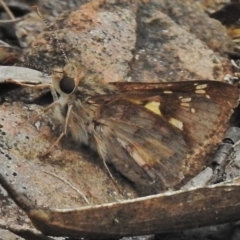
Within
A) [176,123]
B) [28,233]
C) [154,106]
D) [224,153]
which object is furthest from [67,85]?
[28,233]

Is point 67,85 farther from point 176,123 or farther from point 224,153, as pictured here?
point 224,153

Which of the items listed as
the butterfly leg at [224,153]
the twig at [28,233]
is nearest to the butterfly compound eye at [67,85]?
the butterfly leg at [224,153]

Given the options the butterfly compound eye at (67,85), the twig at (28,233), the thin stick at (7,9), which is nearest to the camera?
the twig at (28,233)

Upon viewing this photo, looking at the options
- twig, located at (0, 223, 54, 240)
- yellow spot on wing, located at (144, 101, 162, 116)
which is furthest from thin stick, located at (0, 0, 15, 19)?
twig, located at (0, 223, 54, 240)

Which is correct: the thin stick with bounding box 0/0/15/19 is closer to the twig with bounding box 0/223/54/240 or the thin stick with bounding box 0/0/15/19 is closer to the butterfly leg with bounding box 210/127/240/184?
the butterfly leg with bounding box 210/127/240/184

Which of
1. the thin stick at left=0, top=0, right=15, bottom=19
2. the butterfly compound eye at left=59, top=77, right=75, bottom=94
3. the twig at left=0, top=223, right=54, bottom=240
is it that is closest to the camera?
the twig at left=0, top=223, right=54, bottom=240

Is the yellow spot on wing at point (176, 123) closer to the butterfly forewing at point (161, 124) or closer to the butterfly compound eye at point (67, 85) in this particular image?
the butterfly forewing at point (161, 124)

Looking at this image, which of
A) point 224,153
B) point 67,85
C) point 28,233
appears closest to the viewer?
point 28,233

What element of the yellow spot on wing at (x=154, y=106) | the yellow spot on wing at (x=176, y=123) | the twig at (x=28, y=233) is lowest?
the yellow spot on wing at (x=176, y=123)

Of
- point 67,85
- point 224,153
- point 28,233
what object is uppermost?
point 28,233

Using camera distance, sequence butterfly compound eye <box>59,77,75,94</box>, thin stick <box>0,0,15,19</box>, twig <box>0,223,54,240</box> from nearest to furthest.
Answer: twig <box>0,223,54,240</box>
butterfly compound eye <box>59,77,75,94</box>
thin stick <box>0,0,15,19</box>
